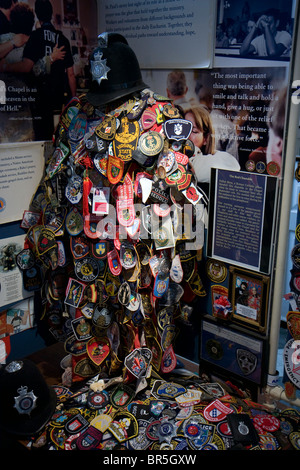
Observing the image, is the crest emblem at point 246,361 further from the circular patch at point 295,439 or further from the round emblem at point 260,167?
the round emblem at point 260,167

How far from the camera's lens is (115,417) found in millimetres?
1995

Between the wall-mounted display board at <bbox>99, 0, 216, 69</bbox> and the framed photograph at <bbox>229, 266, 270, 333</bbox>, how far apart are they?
0.95 meters

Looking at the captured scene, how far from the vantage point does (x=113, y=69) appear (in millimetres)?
1845

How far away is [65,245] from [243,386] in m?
1.08

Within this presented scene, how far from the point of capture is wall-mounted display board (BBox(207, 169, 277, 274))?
1.96 metres

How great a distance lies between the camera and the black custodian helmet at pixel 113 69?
1.84 meters

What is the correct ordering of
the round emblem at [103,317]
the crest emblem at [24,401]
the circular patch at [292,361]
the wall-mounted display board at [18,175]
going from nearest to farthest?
the crest emblem at [24,401] < the circular patch at [292,361] < the round emblem at [103,317] < the wall-mounted display board at [18,175]

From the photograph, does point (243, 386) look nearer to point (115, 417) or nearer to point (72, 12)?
point (115, 417)

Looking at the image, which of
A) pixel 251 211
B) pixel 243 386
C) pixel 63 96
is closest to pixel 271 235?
pixel 251 211

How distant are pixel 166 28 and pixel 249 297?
4.26ft

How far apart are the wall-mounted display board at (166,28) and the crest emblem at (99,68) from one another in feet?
1.44

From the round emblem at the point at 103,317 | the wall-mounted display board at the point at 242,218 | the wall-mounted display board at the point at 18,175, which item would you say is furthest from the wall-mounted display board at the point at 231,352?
the wall-mounted display board at the point at 18,175

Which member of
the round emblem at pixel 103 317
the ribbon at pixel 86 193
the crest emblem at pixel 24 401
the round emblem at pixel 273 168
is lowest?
the crest emblem at pixel 24 401

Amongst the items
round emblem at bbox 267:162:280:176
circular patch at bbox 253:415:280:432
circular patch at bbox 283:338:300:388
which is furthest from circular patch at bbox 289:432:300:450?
round emblem at bbox 267:162:280:176
